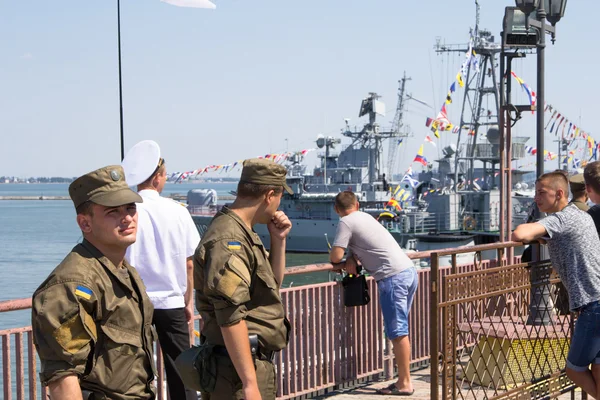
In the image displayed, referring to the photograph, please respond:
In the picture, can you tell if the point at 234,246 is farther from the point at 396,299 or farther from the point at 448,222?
the point at 448,222

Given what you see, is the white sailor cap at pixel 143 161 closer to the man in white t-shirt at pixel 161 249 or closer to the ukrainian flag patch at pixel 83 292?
the man in white t-shirt at pixel 161 249

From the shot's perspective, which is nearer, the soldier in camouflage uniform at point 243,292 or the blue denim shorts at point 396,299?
the soldier in camouflage uniform at point 243,292

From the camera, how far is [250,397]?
365cm

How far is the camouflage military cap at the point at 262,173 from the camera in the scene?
12.8 ft

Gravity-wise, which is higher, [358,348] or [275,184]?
[275,184]

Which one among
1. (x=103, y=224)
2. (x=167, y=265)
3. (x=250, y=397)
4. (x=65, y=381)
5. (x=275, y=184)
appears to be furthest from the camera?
(x=167, y=265)

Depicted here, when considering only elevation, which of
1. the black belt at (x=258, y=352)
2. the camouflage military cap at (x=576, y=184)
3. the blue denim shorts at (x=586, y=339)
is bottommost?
the blue denim shorts at (x=586, y=339)

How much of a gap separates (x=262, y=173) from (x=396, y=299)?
3.36 meters

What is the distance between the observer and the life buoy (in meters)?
50.5

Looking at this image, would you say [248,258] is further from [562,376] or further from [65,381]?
[562,376]

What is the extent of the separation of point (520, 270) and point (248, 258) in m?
2.43

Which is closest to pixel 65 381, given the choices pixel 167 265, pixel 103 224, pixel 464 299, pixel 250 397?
pixel 103 224

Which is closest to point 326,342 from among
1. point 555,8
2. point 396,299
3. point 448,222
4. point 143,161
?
point 396,299

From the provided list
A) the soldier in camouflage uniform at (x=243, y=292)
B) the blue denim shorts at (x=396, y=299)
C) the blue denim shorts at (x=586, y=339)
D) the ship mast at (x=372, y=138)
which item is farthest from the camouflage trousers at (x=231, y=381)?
the ship mast at (x=372, y=138)
